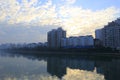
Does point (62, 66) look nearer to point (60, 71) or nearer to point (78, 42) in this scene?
point (60, 71)

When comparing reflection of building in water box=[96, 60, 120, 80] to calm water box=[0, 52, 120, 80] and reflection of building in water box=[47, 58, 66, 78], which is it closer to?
calm water box=[0, 52, 120, 80]

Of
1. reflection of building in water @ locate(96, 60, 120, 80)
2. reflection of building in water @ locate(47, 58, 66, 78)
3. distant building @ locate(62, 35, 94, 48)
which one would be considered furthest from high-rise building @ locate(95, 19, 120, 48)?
reflection of building in water @ locate(96, 60, 120, 80)

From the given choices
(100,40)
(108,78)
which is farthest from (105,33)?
(108,78)

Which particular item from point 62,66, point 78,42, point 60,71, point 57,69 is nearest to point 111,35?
point 78,42

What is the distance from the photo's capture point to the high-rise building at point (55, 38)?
66.7 meters

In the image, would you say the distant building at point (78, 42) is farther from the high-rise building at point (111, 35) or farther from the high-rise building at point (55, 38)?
the high-rise building at point (111, 35)

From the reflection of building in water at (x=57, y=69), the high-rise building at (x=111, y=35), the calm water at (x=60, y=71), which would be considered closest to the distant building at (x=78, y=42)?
the high-rise building at (x=111, y=35)

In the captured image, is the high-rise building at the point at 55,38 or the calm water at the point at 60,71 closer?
the calm water at the point at 60,71

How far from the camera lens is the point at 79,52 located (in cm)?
5266

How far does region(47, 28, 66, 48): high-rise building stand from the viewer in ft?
219

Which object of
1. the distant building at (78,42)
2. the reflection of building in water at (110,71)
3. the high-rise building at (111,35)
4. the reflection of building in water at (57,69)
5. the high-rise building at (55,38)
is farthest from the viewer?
the high-rise building at (55,38)

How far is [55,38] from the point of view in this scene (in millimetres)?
67188

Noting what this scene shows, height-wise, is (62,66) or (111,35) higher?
(111,35)

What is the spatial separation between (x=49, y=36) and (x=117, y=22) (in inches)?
836
